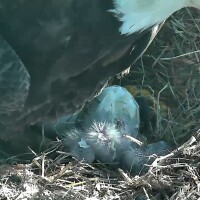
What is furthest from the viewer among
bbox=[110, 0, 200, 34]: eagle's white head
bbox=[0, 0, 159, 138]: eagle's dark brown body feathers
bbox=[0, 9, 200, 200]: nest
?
bbox=[0, 9, 200, 200]: nest

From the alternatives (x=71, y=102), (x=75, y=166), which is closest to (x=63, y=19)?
(x=71, y=102)

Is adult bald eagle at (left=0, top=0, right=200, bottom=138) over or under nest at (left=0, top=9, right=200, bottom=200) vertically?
over

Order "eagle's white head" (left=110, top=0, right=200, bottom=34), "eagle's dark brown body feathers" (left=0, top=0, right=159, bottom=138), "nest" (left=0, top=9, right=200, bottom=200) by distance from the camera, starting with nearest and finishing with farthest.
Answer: "eagle's white head" (left=110, top=0, right=200, bottom=34) → "eagle's dark brown body feathers" (left=0, top=0, right=159, bottom=138) → "nest" (left=0, top=9, right=200, bottom=200)

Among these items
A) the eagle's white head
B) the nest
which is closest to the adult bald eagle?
the eagle's white head

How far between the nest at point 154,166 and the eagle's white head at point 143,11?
448 millimetres

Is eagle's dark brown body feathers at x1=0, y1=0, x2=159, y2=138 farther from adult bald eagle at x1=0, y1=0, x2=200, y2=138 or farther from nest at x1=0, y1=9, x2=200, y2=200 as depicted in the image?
nest at x1=0, y1=9, x2=200, y2=200

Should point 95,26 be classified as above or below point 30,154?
above

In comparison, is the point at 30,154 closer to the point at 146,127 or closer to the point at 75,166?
the point at 75,166

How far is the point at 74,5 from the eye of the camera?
2271 millimetres

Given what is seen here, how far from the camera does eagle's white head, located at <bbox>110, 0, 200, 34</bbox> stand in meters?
2.16

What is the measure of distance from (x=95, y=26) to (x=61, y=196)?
0.52 meters

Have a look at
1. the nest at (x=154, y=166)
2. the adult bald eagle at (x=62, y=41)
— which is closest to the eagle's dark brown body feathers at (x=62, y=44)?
the adult bald eagle at (x=62, y=41)

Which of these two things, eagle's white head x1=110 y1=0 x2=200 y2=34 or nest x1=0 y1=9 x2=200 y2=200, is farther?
nest x1=0 y1=9 x2=200 y2=200

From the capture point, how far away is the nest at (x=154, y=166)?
240cm
